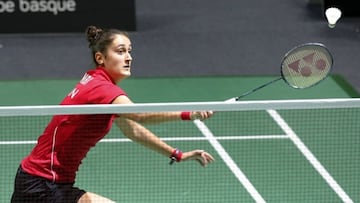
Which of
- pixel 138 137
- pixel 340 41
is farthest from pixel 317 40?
pixel 138 137

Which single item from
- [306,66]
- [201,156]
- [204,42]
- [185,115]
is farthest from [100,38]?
[204,42]

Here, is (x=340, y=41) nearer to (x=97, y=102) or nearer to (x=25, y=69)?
(x=25, y=69)

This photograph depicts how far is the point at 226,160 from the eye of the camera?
8750mm

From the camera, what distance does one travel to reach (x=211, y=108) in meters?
5.54

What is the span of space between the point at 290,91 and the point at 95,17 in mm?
3253

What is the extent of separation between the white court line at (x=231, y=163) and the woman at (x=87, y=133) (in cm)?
228

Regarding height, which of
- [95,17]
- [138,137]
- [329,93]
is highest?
[95,17]

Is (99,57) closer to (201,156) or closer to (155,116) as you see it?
(155,116)

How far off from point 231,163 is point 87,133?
3119 mm

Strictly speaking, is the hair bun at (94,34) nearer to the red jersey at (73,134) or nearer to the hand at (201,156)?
the red jersey at (73,134)

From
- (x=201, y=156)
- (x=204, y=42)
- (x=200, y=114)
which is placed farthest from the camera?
(x=204, y=42)

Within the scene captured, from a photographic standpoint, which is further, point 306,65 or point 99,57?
point 306,65

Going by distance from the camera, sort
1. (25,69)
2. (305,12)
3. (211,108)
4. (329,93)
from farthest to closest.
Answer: (305,12) → (25,69) → (329,93) → (211,108)

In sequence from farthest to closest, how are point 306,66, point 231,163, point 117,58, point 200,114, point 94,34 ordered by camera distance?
1. point 231,163
2. point 306,66
3. point 94,34
4. point 117,58
5. point 200,114
